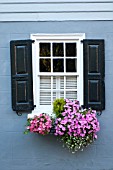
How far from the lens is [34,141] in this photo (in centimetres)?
532

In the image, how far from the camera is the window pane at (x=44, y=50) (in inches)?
206

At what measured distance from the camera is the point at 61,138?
516 centimetres

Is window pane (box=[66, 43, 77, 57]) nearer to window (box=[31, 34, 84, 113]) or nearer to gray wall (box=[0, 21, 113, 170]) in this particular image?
window (box=[31, 34, 84, 113])

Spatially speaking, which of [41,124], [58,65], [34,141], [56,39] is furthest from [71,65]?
[34,141]

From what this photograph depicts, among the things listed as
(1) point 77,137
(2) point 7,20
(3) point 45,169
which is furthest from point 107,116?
(2) point 7,20

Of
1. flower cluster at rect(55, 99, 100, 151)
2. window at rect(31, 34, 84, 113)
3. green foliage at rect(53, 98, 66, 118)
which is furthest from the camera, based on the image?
window at rect(31, 34, 84, 113)

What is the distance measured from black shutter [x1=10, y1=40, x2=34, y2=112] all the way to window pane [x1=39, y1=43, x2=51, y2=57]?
197 millimetres

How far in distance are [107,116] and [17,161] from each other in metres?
1.63

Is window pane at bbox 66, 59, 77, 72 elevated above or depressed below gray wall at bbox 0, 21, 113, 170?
above

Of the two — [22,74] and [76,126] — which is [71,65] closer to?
[22,74]

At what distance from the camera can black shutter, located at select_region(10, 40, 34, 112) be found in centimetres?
514

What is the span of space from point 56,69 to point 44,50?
1.18ft
